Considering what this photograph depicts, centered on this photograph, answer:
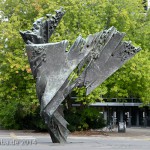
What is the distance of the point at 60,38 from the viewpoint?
26953mm

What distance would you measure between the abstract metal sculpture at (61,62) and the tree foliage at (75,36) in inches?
411

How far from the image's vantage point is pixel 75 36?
2733 centimetres

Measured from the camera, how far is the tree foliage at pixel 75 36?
90.3 feet

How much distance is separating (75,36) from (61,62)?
483 inches

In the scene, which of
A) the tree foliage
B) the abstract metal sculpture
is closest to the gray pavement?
the abstract metal sculpture

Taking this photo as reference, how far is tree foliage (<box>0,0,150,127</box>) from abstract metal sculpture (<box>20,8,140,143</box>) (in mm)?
10435

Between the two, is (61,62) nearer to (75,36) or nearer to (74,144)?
(74,144)

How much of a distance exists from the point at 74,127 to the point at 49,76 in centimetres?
1521

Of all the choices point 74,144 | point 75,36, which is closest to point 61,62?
point 74,144

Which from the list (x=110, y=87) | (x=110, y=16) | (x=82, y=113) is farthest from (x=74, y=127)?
(x=110, y=16)

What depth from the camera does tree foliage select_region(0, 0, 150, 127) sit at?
1083 inches

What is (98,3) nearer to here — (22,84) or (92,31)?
(92,31)

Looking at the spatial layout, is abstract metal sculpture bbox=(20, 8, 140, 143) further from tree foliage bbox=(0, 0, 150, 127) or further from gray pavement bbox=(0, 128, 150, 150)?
tree foliage bbox=(0, 0, 150, 127)

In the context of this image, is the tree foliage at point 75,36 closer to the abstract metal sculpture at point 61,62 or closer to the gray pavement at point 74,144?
the gray pavement at point 74,144
